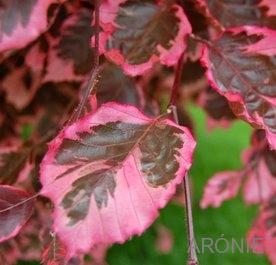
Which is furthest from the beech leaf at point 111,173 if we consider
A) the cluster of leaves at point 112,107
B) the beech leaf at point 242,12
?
the beech leaf at point 242,12

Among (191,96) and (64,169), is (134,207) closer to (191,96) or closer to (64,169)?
(64,169)

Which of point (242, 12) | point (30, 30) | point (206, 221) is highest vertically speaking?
point (30, 30)

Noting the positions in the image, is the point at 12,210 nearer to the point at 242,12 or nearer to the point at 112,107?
the point at 112,107

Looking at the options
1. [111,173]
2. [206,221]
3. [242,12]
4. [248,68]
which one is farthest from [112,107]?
[206,221]

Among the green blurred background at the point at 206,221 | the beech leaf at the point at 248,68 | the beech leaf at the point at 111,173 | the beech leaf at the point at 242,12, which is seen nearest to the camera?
the beech leaf at the point at 111,173

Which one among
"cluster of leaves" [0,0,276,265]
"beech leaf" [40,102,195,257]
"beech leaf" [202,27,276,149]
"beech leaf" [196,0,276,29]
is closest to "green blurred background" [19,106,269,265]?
"cluster of leaves" [0,0,276,265]

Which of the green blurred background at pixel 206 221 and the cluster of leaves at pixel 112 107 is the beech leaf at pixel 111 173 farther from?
the green blurred background at pixel 206 221

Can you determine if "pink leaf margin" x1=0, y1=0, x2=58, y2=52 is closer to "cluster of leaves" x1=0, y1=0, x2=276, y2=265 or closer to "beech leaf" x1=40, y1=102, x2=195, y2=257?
"cluster of leaves" x1=0, y1=0, x2=276, y2=265
